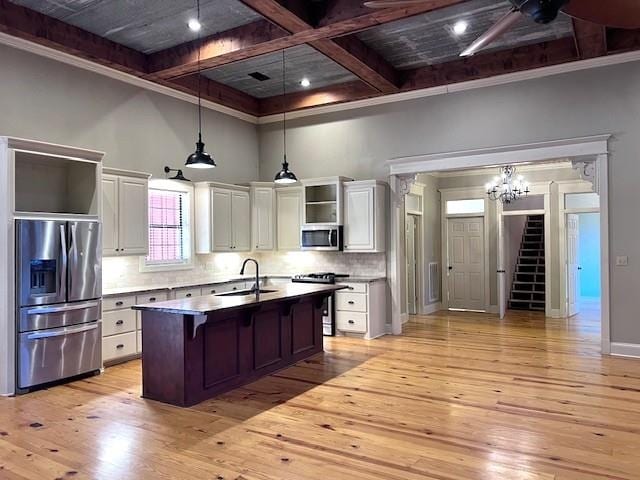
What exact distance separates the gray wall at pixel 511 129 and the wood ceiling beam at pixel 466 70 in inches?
9.0

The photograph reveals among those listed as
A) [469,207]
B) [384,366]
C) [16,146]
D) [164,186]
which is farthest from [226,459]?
[469,207]

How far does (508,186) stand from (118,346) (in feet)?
22.8

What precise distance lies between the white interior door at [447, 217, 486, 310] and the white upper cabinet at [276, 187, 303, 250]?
12.5ft

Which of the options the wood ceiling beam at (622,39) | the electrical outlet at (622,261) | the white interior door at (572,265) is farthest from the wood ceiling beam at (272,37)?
the white interior door at (572,265)

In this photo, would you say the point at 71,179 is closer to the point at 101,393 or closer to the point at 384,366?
the point at 101,393

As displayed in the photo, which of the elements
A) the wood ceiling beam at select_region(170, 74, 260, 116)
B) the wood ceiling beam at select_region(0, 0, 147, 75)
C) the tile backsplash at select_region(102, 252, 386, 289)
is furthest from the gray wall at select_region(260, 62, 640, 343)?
the wood ceiling beam at select_region(0, 0, 147, 75)

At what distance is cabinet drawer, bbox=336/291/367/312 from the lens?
7.00 meters

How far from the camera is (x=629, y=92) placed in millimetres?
5793

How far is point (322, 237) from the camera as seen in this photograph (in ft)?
24.2

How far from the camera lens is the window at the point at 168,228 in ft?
21.8

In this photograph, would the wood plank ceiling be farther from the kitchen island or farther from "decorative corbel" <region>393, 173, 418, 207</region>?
the kitchen island

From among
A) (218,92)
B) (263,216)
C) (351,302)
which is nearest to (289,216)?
(263,216)

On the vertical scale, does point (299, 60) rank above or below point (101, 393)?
above

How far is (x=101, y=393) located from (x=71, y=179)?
2.39 metres
